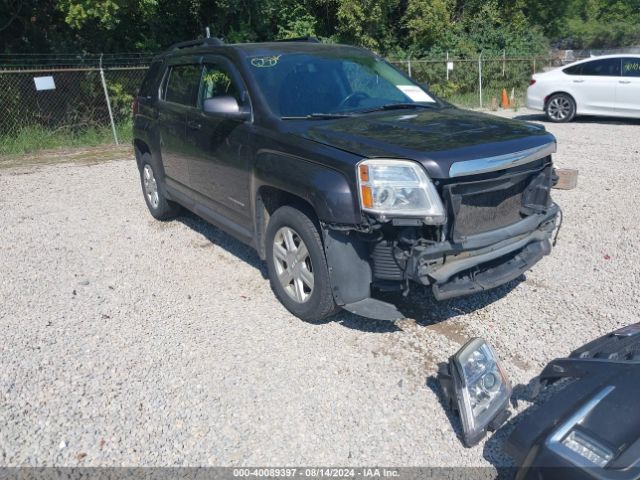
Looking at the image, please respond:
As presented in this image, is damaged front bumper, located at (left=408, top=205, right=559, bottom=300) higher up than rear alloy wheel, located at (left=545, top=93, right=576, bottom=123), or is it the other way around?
damaged front bumper, located at (left=408, top=205, right=559, bottom=300)

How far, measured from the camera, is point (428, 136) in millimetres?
3521

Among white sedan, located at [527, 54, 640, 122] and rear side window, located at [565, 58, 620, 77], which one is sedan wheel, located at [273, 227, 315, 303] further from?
rear side window, located at [565, 58, 620, 77]

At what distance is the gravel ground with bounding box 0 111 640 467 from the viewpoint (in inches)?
113

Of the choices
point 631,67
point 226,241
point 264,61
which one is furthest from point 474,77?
point 264,61

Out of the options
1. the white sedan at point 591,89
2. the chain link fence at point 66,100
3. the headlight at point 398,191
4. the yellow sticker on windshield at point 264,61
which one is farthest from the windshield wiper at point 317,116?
the white sedan at point 591,89

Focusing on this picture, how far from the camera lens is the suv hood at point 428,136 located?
3232 millimetres

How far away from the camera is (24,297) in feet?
15.4

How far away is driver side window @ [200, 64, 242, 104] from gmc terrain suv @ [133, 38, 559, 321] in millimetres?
14

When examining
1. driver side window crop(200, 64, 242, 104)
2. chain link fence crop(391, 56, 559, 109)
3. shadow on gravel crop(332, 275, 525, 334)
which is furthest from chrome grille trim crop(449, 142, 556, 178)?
chain link fence crop(391, 56, 559, 109)

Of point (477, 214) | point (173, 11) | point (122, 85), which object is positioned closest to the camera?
point (477, 214)

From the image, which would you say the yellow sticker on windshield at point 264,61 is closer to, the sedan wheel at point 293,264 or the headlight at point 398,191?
the sedan wheel at point 293,264

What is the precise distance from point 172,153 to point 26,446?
11.1 feet

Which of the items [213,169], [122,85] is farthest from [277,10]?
[213,169]

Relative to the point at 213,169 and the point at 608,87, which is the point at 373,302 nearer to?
the point at 213,169
